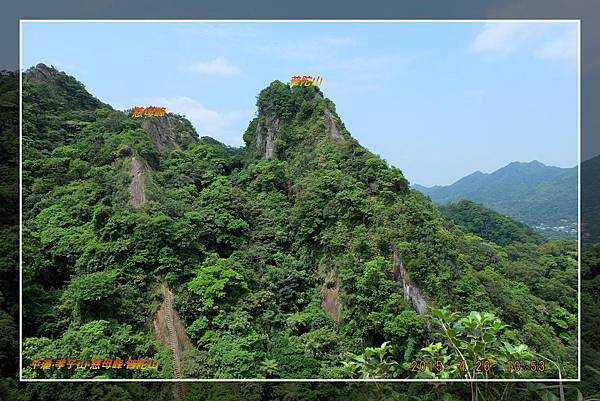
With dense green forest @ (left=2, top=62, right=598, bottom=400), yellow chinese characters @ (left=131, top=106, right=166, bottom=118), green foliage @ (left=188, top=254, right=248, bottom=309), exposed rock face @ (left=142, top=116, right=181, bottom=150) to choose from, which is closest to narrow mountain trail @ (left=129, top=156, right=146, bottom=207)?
dense green forest @ (left=2, top=62, right=598, bottom=400)

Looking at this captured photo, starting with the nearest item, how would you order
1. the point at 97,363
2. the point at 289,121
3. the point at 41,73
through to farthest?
the point at 97,363 < the point at 41,73 < the point at 289,121

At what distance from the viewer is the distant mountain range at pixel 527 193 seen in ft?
12.6

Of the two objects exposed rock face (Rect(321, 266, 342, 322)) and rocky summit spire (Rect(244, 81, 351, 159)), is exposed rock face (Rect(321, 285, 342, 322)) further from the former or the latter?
rocky summit spire (Rect(244, 81, 351, 159))

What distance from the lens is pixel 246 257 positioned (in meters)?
4.23

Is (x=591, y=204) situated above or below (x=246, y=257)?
above

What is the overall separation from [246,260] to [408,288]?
1370mm

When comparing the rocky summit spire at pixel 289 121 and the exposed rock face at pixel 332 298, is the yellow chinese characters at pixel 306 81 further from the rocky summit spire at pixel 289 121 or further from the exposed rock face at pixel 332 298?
the exposed rock face at pixel 332 298

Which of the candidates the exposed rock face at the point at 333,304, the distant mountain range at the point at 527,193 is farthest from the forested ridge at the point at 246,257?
the distant mountain range at the point at 527,193

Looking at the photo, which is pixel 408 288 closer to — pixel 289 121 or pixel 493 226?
pixel 493 226

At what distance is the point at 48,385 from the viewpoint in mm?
4316

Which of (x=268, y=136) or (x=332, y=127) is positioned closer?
(x=332, y=127)

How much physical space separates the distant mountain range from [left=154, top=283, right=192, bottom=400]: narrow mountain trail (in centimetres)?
221

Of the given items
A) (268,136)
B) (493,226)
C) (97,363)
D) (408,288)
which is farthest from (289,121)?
(97,363)

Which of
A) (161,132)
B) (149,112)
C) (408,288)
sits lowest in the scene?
(408,288)
